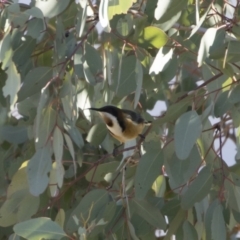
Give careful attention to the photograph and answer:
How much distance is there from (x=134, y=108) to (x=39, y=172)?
0.40 metres

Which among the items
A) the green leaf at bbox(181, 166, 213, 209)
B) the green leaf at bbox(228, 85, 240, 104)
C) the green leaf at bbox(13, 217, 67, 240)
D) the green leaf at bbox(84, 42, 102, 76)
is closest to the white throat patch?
the green leaf at bbox(84, 42, 102, 76)

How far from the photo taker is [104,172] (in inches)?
101

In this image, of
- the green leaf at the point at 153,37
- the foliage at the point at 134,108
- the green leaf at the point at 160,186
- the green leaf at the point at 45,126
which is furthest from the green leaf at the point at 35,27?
the green leaf at the point at 160,186

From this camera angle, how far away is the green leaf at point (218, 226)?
2.23 meters

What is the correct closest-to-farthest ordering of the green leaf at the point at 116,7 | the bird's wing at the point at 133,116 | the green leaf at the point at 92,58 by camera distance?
the green leaf at the point at 116,7 < the green leaf at the point at 92,58 < the bird's wing at the point at 133,116

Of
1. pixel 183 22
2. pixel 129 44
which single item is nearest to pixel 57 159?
pixel 129 44

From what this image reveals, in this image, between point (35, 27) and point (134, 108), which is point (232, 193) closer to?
point (134, 108)

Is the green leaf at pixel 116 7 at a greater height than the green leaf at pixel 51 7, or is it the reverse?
the green leaf at pixel 116 7

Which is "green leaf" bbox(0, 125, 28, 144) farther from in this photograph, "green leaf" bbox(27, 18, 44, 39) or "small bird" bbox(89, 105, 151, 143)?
"green leaf" bbox(27, 18, 44, 39)

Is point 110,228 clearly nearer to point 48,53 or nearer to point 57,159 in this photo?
point 57,159

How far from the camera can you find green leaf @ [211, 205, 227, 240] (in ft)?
7.30

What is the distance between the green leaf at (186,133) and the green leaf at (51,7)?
0.45 meters

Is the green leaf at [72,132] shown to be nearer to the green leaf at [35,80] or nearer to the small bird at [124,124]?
the green leaf at [35,80]

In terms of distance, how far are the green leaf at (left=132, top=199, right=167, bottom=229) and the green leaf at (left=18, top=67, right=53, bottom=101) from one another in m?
0.44
